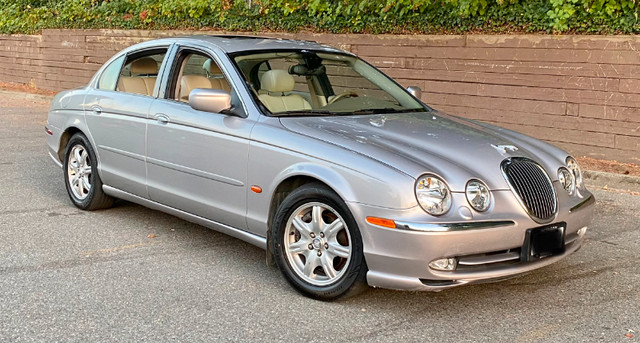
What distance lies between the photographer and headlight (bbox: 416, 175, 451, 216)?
436 cm

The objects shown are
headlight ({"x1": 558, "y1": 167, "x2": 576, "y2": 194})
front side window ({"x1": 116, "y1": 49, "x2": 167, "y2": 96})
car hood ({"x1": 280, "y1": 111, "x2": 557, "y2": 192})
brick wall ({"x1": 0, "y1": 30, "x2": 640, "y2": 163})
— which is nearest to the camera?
car hood ({"x1": 280, "y1": 111, "x2": 557, "y2": 192})

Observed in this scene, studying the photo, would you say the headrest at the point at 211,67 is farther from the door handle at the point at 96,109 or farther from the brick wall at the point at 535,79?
the brick wall at the point at 535,79

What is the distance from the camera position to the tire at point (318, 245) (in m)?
4.59

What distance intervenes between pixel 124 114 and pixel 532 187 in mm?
3365

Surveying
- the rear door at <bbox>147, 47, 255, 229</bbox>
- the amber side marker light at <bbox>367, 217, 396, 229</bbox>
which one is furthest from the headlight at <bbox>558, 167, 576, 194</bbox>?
the rear door at <bbox>147, 47, 255, 229</bbox>

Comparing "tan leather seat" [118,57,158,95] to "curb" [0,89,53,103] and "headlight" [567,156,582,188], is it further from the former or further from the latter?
"curb" [0,89,53,103]

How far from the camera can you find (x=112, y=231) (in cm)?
641

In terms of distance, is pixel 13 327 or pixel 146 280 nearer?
pixel 13 327

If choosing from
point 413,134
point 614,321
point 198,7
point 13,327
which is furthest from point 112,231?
point 198,7

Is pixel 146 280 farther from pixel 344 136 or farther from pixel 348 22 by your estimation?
pixel 348 22

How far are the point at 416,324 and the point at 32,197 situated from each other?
4621mm

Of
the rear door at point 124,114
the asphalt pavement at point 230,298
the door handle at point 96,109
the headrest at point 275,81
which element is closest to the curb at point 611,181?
the asphalt pavement at point 230,298

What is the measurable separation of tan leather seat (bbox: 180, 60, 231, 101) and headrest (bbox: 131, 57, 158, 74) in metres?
0.80

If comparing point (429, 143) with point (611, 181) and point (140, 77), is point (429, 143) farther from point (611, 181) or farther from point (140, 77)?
point (611, 181)
